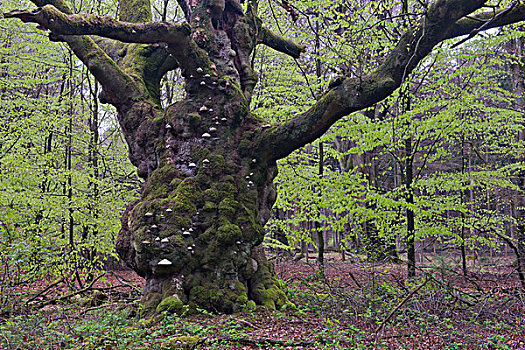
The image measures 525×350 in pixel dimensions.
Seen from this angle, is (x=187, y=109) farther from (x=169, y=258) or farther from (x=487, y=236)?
(x=487, y=236)

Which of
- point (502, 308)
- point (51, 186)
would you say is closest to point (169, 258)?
Answer: point (502, 308)

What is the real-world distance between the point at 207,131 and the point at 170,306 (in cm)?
274

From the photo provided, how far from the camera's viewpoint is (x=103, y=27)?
16.9 feet

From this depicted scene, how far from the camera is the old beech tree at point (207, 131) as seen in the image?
5234 millimetres

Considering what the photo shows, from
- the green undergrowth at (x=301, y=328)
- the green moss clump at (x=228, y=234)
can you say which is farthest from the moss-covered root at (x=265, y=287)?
the green moss clump at (x=228, y=234)

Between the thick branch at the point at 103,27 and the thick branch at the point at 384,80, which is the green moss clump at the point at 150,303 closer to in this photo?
the thick branch at the point at 384,80

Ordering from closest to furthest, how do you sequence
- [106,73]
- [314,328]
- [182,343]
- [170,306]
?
[182,343] → [314,328] → [170,306] → [106,73]

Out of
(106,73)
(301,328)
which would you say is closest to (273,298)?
(301,328)

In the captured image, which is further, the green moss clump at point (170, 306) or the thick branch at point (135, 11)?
the thick branch at point (135, 11)

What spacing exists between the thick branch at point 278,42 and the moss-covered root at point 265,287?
4.23 meters

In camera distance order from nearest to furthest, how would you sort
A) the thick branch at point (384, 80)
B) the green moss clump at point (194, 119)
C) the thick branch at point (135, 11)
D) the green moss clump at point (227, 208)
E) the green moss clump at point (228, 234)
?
the thick branch at point (384, 80) < the green moss clump at point (228, 234) < the green moss clump at point (227, 208) < the green moss clump at point (194, 119) < the thick branch at point (135, 11)

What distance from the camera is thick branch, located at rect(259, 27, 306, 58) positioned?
25.0ft

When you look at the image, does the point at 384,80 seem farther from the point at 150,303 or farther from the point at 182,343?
the point at 150,303

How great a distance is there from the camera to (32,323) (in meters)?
4.56
